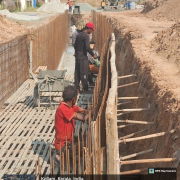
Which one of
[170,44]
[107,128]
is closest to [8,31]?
[170,44]

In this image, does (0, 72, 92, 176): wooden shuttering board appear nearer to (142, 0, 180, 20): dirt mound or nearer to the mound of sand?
(142, 0, 180, 20): dirt mound

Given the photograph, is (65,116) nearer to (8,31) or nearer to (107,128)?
(107,128)

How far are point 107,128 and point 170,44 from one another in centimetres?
423

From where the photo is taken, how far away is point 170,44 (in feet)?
23.8

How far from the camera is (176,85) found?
4688mm

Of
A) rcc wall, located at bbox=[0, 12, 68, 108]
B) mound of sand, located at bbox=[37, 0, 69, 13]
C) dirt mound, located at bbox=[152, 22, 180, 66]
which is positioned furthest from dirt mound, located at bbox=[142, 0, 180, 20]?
mound of sand, located at bbox=[37, 0, 69, 13]

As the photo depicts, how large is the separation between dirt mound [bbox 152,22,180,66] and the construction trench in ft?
1.73

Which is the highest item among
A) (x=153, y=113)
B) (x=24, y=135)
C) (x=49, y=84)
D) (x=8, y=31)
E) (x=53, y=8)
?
(x=53, y=8)

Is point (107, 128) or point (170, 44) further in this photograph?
point (170, 44)

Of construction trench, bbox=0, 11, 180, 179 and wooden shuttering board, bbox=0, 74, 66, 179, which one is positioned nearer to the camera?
construction trench, bbox=0, 11, 180, 179

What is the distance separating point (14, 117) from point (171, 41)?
3.55 meters

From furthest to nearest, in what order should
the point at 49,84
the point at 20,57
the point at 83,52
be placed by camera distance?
the point at 20,57 → the point at 83,52 → the point at 49,84

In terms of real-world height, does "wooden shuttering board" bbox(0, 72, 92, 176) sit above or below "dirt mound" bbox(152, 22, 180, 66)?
below

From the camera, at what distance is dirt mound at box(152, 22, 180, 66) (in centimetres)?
660
